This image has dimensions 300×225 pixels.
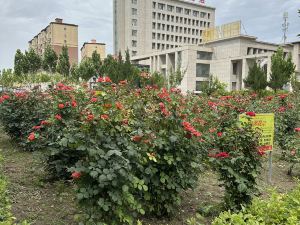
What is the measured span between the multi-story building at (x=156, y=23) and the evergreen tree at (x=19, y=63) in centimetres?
3138

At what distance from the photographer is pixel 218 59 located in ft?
192

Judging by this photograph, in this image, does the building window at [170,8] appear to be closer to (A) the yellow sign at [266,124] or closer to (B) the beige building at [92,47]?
(B) the beige building at [92,47]

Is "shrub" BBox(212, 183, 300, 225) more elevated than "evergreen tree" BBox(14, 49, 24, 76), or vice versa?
Answer: "evergreen tree" BBox(14, 49, 24, 76)

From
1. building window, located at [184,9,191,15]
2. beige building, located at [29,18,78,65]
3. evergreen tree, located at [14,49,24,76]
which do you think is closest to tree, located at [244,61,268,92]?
evergreen tree, located at [14,49,24,76]

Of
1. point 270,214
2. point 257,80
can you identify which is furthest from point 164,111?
→ point 257,80

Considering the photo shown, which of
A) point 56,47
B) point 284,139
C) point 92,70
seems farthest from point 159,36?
point 284,139

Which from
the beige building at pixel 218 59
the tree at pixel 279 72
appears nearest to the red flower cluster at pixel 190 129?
the tree at pixel 279 72

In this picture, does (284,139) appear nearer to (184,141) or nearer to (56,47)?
(184,141)

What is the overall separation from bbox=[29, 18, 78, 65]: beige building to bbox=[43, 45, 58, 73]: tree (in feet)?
115

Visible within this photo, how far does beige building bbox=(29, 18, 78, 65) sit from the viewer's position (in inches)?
3364

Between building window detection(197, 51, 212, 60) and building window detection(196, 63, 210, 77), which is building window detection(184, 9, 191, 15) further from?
building window detection(196, 63, 210, 77)

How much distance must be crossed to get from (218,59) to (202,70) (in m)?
3.74

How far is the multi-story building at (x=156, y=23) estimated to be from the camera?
3044 inches

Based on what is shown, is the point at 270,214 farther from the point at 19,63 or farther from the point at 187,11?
the point at 187,11
